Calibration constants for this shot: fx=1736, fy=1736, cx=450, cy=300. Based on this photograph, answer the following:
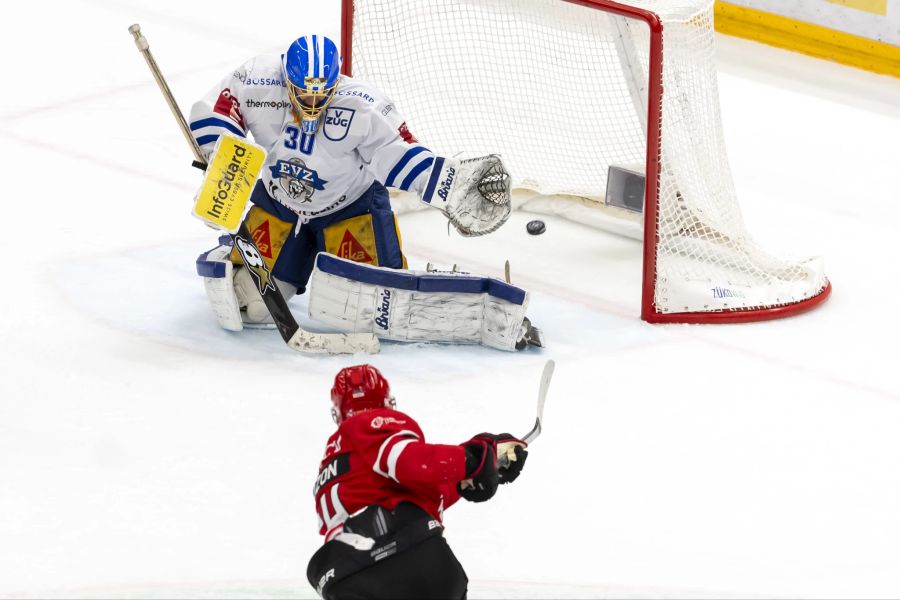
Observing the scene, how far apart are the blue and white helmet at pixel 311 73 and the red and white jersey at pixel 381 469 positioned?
1632mm

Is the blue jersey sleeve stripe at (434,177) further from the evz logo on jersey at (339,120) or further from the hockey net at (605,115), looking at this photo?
the hockey net at (605,115)

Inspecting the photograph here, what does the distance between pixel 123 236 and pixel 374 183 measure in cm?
110

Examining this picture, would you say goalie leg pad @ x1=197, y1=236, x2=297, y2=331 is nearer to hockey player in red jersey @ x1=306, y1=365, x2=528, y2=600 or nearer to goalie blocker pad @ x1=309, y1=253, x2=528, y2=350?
goalie blocker pad @ x1=309, y1=253, x2=528, y2=350

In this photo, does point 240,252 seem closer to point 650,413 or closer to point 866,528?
point 650,413

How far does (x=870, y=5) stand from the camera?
7645 millimetres

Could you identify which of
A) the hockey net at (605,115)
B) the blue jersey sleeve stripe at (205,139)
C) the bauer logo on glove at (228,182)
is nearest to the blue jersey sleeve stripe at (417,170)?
the bauer logo on glove at (228,182)

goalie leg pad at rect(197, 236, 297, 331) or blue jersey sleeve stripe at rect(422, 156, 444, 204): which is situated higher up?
blue jersey sleeve stripe at rect(422, 156, 444, 204)

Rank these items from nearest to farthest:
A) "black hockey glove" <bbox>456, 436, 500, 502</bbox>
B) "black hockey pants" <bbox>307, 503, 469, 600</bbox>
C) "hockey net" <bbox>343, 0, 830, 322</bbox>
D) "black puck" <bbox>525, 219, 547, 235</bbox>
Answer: "black hockey pants" <bbox>307, 503, 469, 600</bbox>
"black hockey glove" <bbox>456, 436, 500, 502</bbox>
"hockey net" <bbox>343, 0, 830, 322</bbox>
"black puck" <bbox>525, 219, 547, 235</bbox>

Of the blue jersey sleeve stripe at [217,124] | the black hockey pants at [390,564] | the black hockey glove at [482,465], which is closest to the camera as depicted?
the black hockey pants at [390,564]

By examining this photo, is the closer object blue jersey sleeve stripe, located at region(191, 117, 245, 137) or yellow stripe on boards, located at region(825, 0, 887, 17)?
blue jersey sleeve stripe, located at region(191, 117, 245, 137)

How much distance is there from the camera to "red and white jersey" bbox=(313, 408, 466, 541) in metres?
3.16

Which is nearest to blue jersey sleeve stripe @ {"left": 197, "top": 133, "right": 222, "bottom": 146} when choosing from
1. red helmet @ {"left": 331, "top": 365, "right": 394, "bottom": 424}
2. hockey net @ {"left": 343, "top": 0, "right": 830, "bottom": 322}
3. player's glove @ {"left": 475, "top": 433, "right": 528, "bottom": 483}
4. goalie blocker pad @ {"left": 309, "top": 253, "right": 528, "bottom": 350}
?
goalie blocker pad @ {"left": 309, "top": 253, "right": 528, "bottom": 350}

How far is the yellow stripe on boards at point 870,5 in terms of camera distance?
761 centimetres

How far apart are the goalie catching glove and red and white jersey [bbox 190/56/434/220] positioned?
0.14 ft
